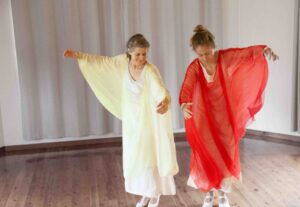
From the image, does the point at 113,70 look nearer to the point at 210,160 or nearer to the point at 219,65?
the point at 219,65

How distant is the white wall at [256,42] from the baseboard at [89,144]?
0.07 m

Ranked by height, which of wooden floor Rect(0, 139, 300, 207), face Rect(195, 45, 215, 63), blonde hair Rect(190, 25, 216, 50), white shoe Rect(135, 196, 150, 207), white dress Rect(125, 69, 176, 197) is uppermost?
blonde hair Rect(190, 25, 216, 50)

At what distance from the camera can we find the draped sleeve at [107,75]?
2685 mm

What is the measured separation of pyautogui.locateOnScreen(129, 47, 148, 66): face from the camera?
2.48m

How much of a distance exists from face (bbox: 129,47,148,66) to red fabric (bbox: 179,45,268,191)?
32 cm

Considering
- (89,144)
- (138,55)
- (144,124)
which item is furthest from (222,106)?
(89,144)

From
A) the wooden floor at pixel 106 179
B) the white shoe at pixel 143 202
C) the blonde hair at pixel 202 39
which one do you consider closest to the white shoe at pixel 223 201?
the wooden floor at pixel 106 179

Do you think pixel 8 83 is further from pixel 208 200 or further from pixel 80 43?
pixel 208 200

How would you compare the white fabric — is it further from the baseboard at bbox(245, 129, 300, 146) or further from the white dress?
the white dress

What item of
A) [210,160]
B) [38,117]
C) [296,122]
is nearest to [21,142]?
[38,117]

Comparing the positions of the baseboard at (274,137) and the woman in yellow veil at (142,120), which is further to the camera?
the baseboard at (274,137)

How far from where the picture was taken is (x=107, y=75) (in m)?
2.74

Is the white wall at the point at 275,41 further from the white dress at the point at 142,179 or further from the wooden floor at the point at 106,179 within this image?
the white dress at the point at 142,179

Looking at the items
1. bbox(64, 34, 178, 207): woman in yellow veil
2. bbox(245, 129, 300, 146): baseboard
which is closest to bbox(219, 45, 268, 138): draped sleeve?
bbox(64, 34, 178, 207): woman in yellow veil
